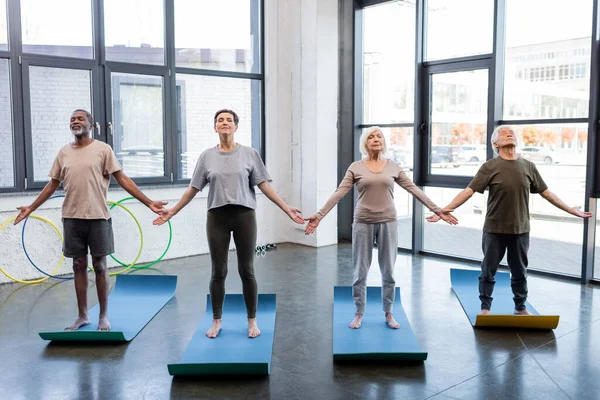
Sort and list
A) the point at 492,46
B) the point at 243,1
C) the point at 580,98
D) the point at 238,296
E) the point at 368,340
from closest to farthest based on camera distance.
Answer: the point at 368,340, the point at 238,296, the point at 580,98, the point at 492,46, the point at 243,1

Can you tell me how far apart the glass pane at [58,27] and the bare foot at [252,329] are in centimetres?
384

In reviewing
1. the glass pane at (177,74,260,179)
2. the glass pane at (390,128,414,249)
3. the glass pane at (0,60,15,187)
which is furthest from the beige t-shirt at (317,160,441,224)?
the glass pane at (0,60,15,187)

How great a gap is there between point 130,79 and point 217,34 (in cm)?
138

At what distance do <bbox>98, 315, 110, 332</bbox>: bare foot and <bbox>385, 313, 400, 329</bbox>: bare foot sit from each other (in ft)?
6.87

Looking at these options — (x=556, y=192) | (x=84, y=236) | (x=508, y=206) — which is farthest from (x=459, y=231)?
(x=84, y=236)

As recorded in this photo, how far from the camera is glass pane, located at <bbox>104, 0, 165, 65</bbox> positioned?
6.70m

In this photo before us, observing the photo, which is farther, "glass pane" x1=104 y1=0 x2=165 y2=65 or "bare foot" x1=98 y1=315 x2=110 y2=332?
"glass pane" x1=104 y1=0 x2=165 y2=65

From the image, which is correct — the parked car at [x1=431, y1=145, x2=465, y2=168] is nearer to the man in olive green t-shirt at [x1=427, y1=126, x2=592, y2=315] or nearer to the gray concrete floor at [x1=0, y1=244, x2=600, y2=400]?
the gray concrete floor at [x1=0, y1=244, x2=600, y2=400]

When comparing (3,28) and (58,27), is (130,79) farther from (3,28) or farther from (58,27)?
(3,28)

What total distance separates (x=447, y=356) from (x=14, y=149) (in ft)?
15.5

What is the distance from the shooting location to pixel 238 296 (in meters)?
4.91

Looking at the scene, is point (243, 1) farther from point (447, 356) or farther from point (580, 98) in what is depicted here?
point (447, 356)

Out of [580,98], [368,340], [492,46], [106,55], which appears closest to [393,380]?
[368,340]

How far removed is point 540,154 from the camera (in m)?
6.34
